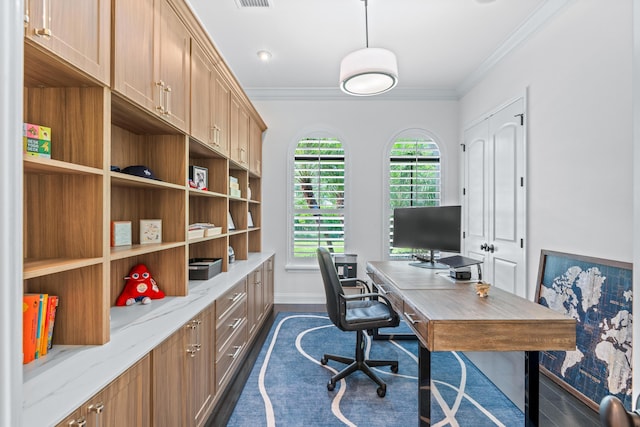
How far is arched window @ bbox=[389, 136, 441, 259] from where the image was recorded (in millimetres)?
4273

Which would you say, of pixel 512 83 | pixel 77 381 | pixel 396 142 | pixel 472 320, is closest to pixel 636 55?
pixel 472 320

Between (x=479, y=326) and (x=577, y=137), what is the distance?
1.74 m

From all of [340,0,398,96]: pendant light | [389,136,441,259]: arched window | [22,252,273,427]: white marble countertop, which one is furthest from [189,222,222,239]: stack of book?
[389,136,441,259]: arched window

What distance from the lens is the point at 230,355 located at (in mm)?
2230

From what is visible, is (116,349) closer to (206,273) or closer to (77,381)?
(77,381)

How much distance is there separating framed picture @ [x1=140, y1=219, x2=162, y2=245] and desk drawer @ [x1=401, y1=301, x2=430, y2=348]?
1.50 metres

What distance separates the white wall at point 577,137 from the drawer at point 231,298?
6.57 feet

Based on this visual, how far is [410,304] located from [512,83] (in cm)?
260

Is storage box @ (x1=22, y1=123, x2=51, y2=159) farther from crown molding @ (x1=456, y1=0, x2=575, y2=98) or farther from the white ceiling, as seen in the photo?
crown molding @ (x1=456, y1=0, x2=575, y2=98)

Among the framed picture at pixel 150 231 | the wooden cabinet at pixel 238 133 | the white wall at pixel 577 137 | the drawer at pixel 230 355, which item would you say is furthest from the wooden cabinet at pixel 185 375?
the white wall at pixel 577 137

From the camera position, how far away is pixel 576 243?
228cm

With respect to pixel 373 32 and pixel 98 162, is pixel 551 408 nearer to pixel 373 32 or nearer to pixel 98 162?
pixel 98 162

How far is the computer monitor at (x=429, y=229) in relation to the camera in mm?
2623

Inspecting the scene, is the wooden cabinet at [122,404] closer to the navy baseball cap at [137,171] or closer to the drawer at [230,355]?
the drawer at [230,355]
